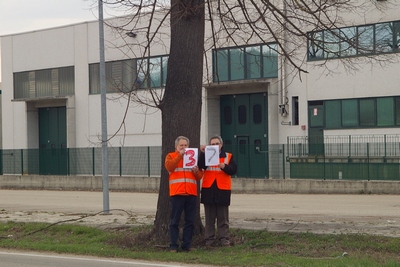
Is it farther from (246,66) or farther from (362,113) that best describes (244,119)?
(362,113)

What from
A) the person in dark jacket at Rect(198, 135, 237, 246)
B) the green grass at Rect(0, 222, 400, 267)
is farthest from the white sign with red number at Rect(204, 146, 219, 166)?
the green grass at Rect(0, 222, 400, 267)

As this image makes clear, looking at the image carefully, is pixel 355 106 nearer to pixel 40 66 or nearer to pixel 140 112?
pixel 140 112

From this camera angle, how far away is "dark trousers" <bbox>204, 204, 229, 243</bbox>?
12609mm

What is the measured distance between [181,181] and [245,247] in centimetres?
166

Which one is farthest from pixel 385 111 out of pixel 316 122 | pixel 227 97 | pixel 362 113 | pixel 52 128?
pixel 52 128

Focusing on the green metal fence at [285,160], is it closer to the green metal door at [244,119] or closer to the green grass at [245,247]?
the green metal door at [244,119]

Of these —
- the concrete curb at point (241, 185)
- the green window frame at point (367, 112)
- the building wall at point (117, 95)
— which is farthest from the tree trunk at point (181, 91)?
the green window frame at point (367, 112)

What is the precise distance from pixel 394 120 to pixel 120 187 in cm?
1307

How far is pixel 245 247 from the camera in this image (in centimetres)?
1259

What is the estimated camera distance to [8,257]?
42.1 feet

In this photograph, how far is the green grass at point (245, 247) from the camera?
11.2 m

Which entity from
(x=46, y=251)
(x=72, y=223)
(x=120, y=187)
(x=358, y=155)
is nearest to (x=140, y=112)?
(x=120, y=187)

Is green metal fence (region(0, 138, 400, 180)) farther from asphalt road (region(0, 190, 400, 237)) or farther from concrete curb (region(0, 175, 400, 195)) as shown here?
asphalt road (region(0, 190, 400, 237))

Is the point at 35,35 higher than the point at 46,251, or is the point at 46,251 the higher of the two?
the point at 35,35
